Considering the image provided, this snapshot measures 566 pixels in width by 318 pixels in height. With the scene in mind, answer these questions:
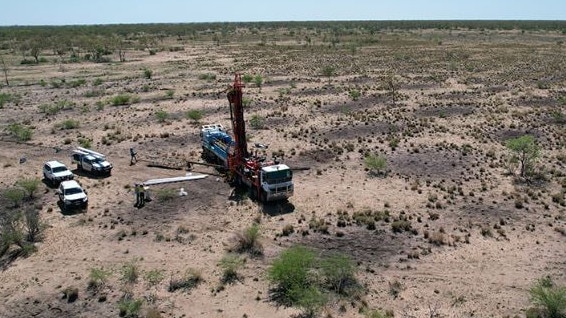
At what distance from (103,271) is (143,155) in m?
16.6

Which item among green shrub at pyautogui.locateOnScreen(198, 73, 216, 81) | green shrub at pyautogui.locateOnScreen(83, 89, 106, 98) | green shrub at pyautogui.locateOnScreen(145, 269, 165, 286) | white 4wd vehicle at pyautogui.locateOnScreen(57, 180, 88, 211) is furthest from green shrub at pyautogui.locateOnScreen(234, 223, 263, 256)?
green shrub at pyautogui.locateOnScreen(198, 73, 216, 81)

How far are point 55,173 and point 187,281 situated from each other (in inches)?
571

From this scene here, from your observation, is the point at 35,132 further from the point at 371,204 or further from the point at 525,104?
the point at 525,104

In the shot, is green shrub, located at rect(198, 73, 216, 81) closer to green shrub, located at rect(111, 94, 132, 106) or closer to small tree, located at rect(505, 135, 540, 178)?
green shrub, located at rect(111, 94, 132, 106)

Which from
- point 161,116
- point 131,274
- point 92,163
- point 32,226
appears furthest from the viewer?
point 161,116

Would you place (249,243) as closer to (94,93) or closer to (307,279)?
(307,279)

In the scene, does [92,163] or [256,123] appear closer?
[92,163]

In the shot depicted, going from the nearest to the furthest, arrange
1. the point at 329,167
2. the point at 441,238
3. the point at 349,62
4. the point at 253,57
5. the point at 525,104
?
the point at 441,238 → the point at 329,167 → the point at 525,104 → the point at 349,62 → the point at 253,57

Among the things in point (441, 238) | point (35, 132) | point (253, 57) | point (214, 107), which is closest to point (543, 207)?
point (441, 238)

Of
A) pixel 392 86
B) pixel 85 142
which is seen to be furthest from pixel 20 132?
pixel 392 86

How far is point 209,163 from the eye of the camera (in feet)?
112

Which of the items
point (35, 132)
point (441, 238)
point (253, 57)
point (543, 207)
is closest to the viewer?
point (441, 238)

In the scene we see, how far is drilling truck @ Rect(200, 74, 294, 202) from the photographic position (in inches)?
1034

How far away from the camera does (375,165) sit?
3131 cm
